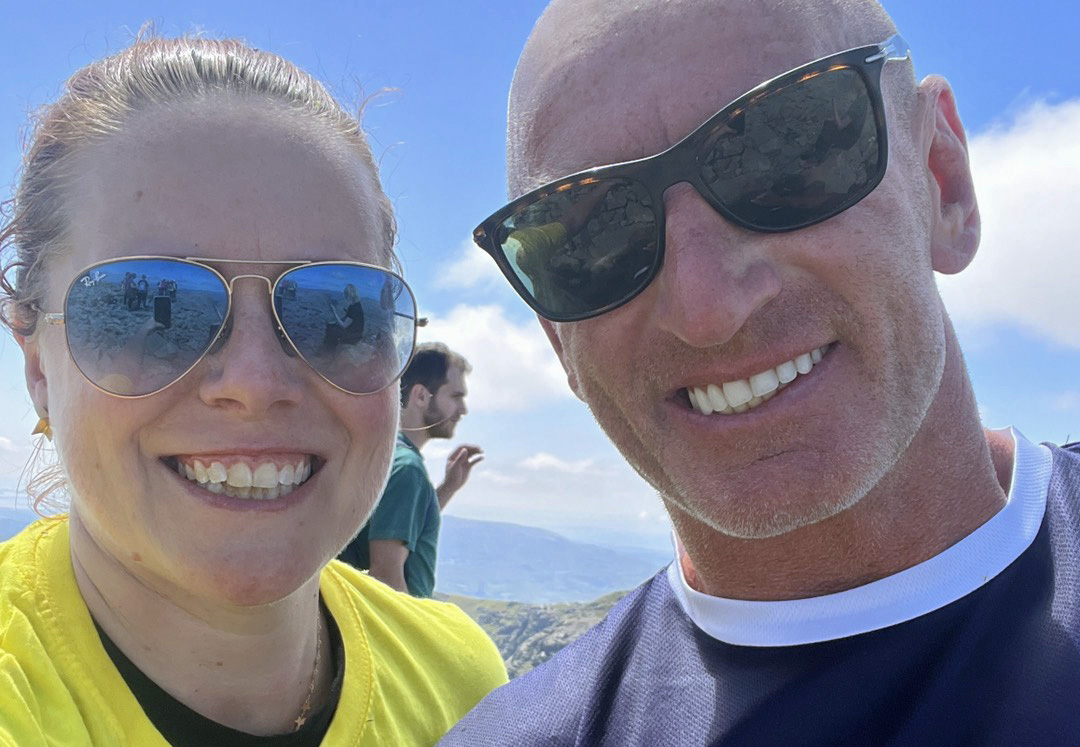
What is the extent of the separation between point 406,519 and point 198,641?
2.73m

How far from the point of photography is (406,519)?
433cm

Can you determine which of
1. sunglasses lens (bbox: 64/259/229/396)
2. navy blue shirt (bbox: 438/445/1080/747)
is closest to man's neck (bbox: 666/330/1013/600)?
navy blue shirt (bbox: 438/445/1080/747)

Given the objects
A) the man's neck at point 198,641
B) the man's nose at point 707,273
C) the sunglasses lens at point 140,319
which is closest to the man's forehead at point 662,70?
the man's nose at point 707,273

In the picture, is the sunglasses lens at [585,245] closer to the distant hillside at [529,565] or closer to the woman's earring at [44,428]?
the woman's earring at [44,428]

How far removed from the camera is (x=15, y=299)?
1.69m

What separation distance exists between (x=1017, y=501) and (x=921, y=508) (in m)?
0.16

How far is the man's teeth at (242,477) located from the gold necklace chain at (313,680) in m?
0.53

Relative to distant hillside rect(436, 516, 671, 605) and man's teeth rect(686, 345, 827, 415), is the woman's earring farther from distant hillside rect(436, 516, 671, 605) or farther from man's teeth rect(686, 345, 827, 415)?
distant hillside rect(436, 516, 671, 605)

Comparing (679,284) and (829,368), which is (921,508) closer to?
(829,368)

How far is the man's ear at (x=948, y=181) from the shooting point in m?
1.56

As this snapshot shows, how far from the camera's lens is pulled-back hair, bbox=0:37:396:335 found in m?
1.61

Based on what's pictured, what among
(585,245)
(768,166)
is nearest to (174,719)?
(585,245)

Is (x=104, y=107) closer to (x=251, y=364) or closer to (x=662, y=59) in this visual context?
(x=251, y=364)

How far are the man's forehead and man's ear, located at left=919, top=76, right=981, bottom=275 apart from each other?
219 millimetres
